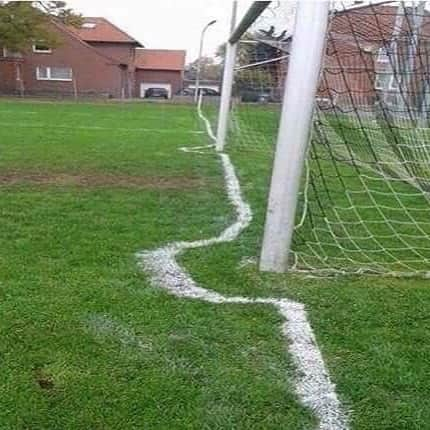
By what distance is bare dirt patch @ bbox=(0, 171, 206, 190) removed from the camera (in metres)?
5.63

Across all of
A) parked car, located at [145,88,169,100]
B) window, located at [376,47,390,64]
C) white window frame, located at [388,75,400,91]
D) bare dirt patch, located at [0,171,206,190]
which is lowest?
parked car, located at [145,88,169,100]

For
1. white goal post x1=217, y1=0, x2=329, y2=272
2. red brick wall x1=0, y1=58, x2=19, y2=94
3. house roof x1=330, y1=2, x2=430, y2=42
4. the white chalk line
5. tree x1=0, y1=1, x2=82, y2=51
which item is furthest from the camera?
red brick wall x1=0, y1=58, x2=19, y2=94

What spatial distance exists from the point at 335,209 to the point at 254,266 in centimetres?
189

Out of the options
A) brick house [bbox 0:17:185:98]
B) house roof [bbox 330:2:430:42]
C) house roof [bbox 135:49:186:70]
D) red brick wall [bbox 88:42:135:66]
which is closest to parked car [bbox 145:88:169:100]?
house roof [bbox 135:49:186:70]

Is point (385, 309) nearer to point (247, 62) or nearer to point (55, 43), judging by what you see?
point (247, 62)

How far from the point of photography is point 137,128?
12836 mm

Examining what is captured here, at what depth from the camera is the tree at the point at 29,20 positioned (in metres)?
25.0

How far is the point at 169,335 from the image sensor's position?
2.41 m

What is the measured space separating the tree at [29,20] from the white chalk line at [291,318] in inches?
971

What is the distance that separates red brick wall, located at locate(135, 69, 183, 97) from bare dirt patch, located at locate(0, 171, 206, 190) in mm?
37660

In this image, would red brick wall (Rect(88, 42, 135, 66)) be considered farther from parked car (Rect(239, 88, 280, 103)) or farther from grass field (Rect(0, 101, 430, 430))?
grass field (Rect(0, 101, 430, 430))

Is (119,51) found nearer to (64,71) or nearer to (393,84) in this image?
(64,71)

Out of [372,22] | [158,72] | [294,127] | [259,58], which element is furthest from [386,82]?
[158,72]

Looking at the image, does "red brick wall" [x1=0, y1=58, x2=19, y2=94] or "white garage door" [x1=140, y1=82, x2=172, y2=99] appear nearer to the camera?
"red brick wall" [x1=0, y1=58, x2=19, y2=94]
